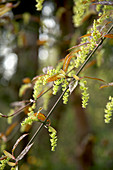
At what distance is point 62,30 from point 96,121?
20.6 feet

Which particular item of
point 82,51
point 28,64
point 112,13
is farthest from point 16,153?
point 112,13

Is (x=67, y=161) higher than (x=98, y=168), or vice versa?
(x=98, y=168)

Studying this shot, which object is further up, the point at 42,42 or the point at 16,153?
the point at 42,42

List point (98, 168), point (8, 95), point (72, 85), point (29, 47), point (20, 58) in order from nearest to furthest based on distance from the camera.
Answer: point (72, 85), point (29, 47), point (20, 58), point (8, 95), point (98, 168)

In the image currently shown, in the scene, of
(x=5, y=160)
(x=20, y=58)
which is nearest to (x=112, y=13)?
(x=5, y=160)

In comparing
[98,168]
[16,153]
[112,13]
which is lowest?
[98,168]

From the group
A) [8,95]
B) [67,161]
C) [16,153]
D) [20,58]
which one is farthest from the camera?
→ [67,161]

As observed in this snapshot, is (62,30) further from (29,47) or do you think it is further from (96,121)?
(96,121)

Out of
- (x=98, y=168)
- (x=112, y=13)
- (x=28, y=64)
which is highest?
(x=112, y=13)

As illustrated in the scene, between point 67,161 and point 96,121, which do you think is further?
point 96,121

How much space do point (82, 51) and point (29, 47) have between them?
1.42 metres

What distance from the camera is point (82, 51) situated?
648 millimetres

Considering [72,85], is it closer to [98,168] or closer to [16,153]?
[16,153]

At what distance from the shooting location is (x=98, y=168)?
4.31 metres
